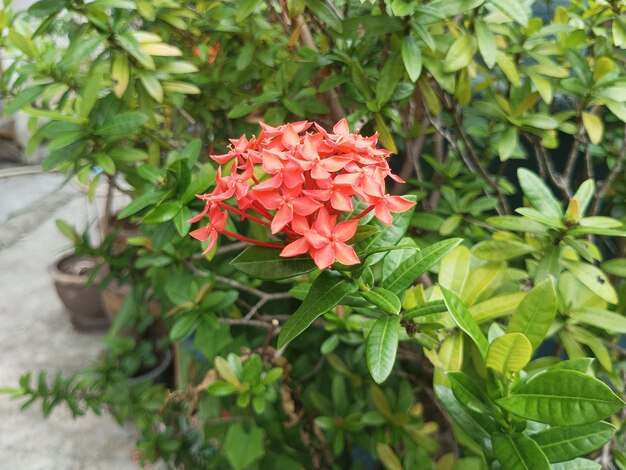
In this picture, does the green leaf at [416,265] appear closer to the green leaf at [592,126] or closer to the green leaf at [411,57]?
the green leaf at [411,57]

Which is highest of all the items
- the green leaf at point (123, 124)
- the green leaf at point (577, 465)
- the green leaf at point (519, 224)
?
the green leaf at point (123, 124)

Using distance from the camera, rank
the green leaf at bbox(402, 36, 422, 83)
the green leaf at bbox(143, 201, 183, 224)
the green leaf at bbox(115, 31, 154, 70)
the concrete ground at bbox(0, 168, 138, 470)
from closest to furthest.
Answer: the green leaf at bbox(143, 201, 183, 224), the green leaf at bbox(402, 36, 422, 83), the green leaf at bbox(115, 31, 154, 70), the concrete ground at bbox(0, 168, 138, 470)

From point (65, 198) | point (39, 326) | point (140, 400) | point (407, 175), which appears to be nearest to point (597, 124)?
point (407, 175)

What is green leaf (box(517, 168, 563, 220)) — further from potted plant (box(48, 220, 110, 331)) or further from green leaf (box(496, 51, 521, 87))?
potted plant (box(48, 220, 110, 331))

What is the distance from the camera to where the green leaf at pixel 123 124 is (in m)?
0.94

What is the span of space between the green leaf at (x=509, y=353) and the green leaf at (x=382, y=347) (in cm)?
12

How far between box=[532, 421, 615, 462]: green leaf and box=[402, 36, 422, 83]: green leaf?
581mm

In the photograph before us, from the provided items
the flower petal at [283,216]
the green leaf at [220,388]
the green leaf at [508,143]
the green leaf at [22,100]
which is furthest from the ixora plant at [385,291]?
the green leaf at [22,100]

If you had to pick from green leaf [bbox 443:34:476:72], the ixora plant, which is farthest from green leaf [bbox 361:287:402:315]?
green leaf [bbox 443:34:476:72]

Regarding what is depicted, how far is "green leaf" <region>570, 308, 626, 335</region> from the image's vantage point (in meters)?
0.80

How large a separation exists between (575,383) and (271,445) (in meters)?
0.94

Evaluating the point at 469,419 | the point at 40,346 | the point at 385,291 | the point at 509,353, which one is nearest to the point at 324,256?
the point at 385,291

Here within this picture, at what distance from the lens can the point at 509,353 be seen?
23.3 inches

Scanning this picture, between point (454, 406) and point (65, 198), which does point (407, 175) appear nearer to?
point (454, 406)
